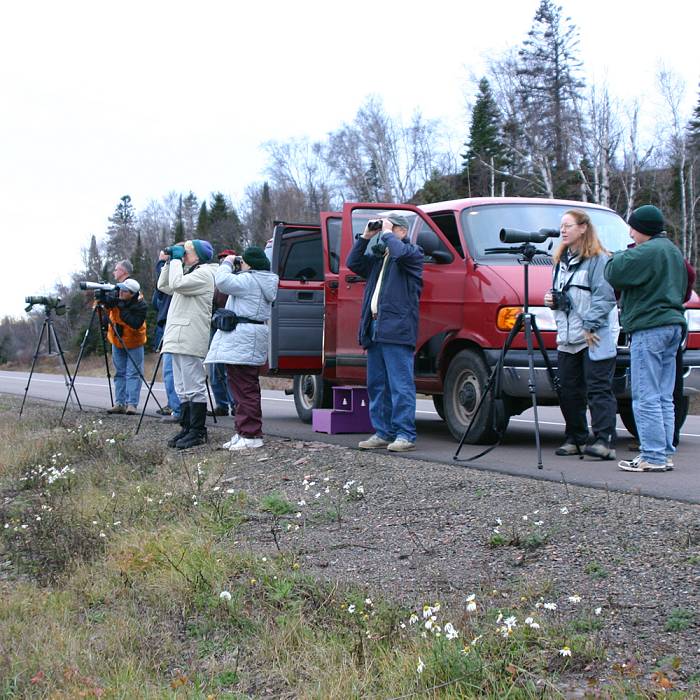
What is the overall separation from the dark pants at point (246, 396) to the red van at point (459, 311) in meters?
1.13

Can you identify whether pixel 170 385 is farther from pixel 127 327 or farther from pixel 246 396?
pixel 246 396

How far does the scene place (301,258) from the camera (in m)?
12.4

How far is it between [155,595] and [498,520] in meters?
1.94

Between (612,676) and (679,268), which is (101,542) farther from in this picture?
(679,268)

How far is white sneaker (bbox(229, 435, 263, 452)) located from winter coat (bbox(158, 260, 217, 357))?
3.51 ft

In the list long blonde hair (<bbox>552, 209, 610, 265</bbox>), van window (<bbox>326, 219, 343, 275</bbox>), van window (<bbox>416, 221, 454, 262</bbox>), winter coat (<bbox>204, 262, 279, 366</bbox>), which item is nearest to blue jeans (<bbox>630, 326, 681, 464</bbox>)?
long blonde hair (<bbox>552, 209, 610, 265</bbox>)

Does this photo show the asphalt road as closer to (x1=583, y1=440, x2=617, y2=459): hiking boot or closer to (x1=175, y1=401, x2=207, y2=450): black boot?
(x1=583, y1=440, x2=617, y2=459): hiking boot

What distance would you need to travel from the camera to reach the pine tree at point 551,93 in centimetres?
4125

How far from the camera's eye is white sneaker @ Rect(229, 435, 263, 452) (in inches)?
382

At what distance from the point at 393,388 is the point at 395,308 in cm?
69

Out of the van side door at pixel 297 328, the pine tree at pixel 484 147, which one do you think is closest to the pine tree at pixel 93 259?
the pine tree at pixel 484 147

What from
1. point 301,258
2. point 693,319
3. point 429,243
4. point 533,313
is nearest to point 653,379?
point 533,313

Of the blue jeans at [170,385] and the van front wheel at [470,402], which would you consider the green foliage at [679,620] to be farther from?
the blue jeans at [170,385]

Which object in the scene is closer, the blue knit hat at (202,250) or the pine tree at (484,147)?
the blue knit hat at (202,250)
